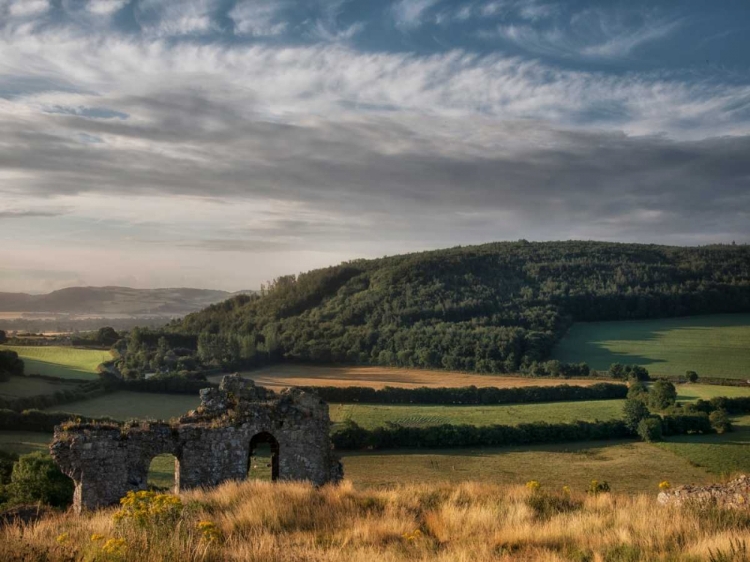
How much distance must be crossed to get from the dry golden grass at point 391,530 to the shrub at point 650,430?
3269 cm

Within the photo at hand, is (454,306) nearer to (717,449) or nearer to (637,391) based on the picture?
(637,391)

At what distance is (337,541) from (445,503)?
3.10 meters

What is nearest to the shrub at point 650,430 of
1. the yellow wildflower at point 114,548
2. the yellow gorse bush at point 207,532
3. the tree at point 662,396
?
the tree at point 662,396

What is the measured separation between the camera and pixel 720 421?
42906 mm

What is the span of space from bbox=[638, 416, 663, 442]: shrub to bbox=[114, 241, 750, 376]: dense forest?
2354cm

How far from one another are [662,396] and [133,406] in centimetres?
4161

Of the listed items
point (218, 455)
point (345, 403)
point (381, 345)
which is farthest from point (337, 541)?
point (381, 345)

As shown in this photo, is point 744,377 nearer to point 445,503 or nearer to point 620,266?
point 620,266

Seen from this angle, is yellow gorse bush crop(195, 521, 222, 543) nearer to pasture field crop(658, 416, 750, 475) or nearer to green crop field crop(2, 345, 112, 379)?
pasture field crop(658, 416, 750, 475)

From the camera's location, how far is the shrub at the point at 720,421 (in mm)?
42531

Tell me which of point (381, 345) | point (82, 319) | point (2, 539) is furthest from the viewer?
point (82, 319)

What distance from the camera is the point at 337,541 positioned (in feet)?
25.2

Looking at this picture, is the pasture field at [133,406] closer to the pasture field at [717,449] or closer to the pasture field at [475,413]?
the pasture field at [475,413]

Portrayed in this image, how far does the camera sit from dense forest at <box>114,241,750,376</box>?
70688 mm
